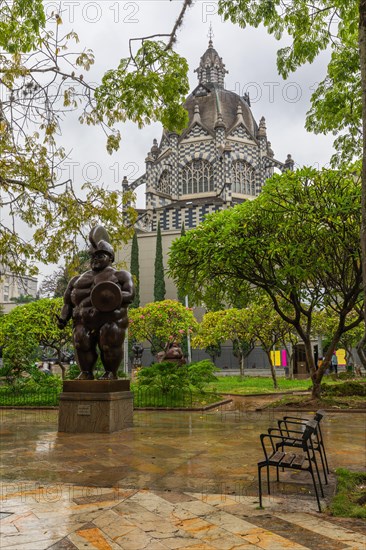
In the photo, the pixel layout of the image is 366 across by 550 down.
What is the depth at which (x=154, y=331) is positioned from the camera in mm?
29188

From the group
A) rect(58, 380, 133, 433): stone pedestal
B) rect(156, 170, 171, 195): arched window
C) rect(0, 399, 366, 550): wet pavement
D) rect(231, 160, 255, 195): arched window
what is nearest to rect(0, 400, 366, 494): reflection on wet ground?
rect(0, 399, 366, 550): wet pavement

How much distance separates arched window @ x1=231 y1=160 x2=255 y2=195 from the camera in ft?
163

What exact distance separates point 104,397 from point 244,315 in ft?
49.1

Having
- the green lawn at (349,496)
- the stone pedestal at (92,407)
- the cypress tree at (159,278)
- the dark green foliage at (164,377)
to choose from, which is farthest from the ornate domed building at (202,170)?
the green lawn at (349,496)

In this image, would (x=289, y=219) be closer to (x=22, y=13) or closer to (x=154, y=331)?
(x=22, y=13)

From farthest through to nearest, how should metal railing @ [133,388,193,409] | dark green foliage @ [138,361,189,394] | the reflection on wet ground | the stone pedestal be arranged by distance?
1. dark green foliage @ [138,361,189,394]
2. metal railing @ [133,388,193,409]
3. the stone pedestal
4. the reflection on wet ground

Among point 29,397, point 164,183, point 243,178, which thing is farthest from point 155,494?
point 164,183

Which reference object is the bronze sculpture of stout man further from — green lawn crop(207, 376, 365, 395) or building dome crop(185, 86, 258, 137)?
building dome crop(185, 86, 258, 137)

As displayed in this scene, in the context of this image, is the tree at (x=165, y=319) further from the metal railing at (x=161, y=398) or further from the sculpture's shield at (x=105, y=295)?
the sculpture's shield at (x=105, y=295)

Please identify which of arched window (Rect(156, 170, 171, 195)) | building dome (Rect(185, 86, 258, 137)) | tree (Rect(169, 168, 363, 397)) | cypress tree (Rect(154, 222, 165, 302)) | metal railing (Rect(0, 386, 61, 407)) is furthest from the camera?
building dome (Rect(185, 86, 258, 137))

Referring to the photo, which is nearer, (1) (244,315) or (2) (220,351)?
(1) (244,315)

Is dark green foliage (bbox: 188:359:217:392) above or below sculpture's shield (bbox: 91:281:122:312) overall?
below

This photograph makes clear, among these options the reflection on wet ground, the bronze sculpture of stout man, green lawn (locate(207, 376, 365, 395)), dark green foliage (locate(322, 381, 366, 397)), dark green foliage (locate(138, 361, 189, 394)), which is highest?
the bronze sculpture of stout man

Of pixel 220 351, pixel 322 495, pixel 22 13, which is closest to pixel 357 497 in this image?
pixel 322 495
